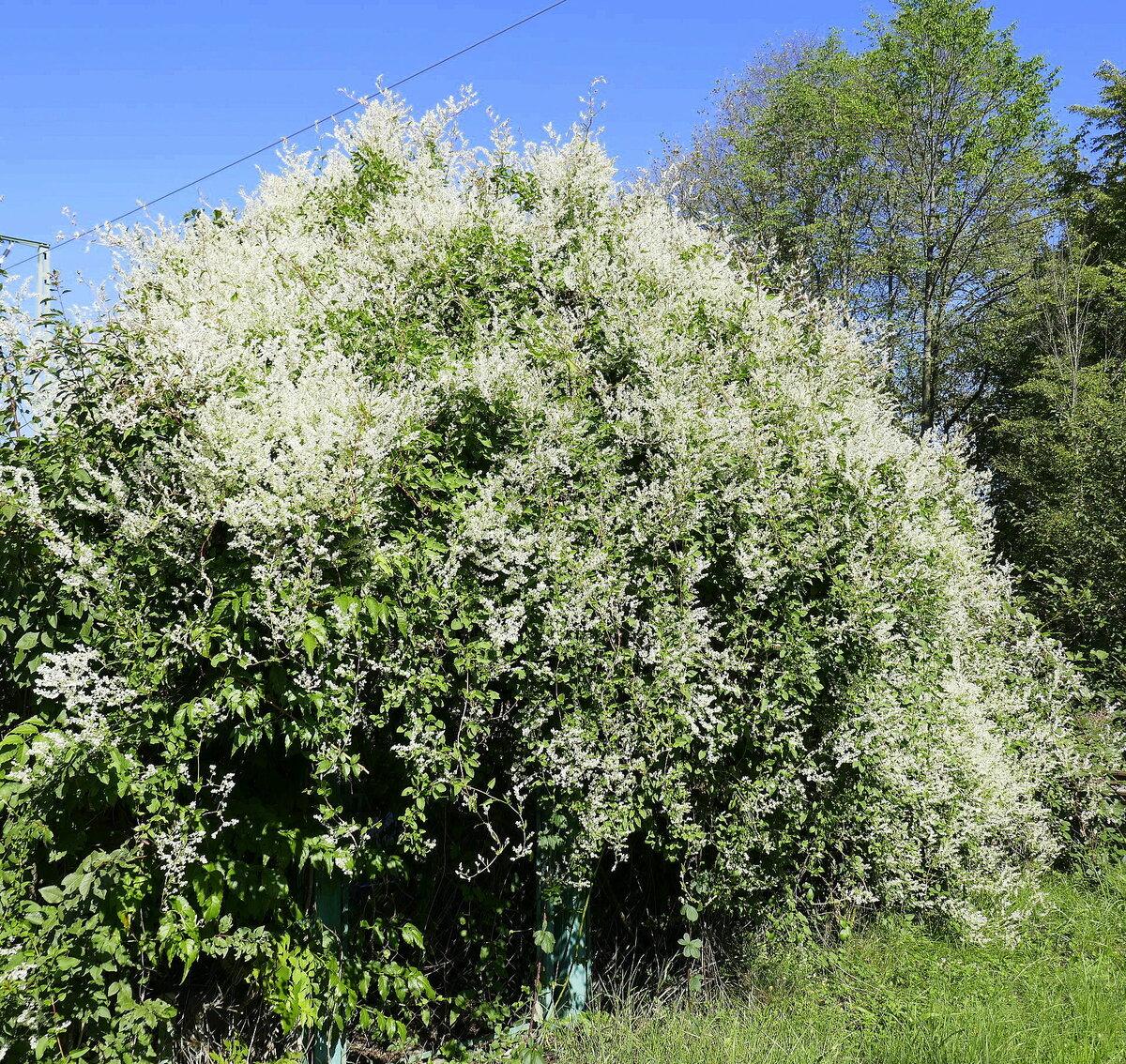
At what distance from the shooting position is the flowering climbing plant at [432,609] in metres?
2.67

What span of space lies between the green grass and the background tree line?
14578 millimetres

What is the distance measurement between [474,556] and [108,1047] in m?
1.87

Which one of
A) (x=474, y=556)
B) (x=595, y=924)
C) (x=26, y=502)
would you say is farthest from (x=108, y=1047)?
(x=595, y=924)

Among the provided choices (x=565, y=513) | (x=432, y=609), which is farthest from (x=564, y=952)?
(x=565, y=513)

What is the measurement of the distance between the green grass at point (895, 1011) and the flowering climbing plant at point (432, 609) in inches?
12.2

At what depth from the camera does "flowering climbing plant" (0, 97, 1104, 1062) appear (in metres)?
2.67

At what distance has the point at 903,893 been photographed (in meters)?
4.34

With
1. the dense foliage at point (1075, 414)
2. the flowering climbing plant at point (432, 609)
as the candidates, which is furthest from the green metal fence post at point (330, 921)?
the dense foliage at point (1075, 414)

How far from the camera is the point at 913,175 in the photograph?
21.6 metres

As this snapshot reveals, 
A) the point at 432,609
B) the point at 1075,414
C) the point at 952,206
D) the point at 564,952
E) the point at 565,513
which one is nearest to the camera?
the point at 432,609

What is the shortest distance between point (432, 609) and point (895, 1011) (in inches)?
104

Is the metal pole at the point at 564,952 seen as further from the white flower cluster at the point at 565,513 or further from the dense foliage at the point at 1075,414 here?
the dense foliage at the point at 1075,414

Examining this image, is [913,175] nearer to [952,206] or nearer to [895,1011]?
[952,206]

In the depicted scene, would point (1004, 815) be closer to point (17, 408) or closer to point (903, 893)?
point (903, 893)
